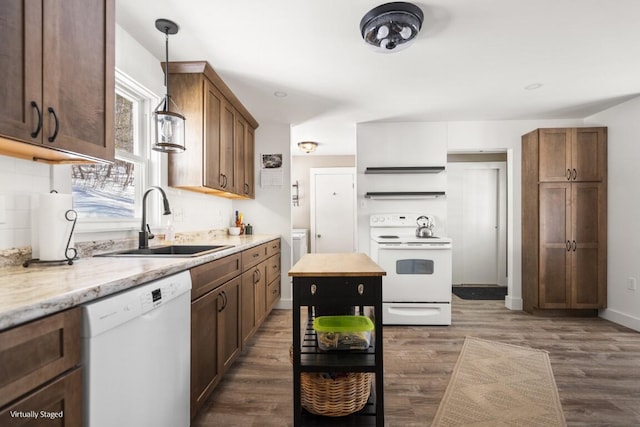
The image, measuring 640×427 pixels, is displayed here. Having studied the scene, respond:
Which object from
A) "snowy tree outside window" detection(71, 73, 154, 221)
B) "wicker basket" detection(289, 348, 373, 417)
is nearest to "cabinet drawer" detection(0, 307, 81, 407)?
"wicker basket" detection(289, 348, 373, 417)

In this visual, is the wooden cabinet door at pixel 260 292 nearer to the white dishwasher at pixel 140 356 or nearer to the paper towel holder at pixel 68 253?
the white dishwasher at pixel 140 356

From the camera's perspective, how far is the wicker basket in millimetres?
1604

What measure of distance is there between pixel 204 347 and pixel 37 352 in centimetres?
102

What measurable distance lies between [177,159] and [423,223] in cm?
287

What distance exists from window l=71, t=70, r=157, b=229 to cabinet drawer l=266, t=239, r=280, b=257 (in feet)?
4.35

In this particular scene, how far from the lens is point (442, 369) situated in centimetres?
228

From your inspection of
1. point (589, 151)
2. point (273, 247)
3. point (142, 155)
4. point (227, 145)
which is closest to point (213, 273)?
point (142, 155)

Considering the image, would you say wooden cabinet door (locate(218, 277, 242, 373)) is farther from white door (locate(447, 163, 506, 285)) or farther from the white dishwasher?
white door (locate(447, 163, 506, 285))

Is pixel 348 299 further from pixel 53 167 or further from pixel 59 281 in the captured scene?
pixel 53 167

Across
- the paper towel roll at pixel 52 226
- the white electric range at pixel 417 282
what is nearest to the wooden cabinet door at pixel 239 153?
the white electric range at pixel 417 282

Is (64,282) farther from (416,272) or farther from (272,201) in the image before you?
(272,201)

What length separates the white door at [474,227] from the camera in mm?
4945

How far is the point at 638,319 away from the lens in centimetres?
304

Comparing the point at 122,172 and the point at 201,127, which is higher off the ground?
the point at 201,127
